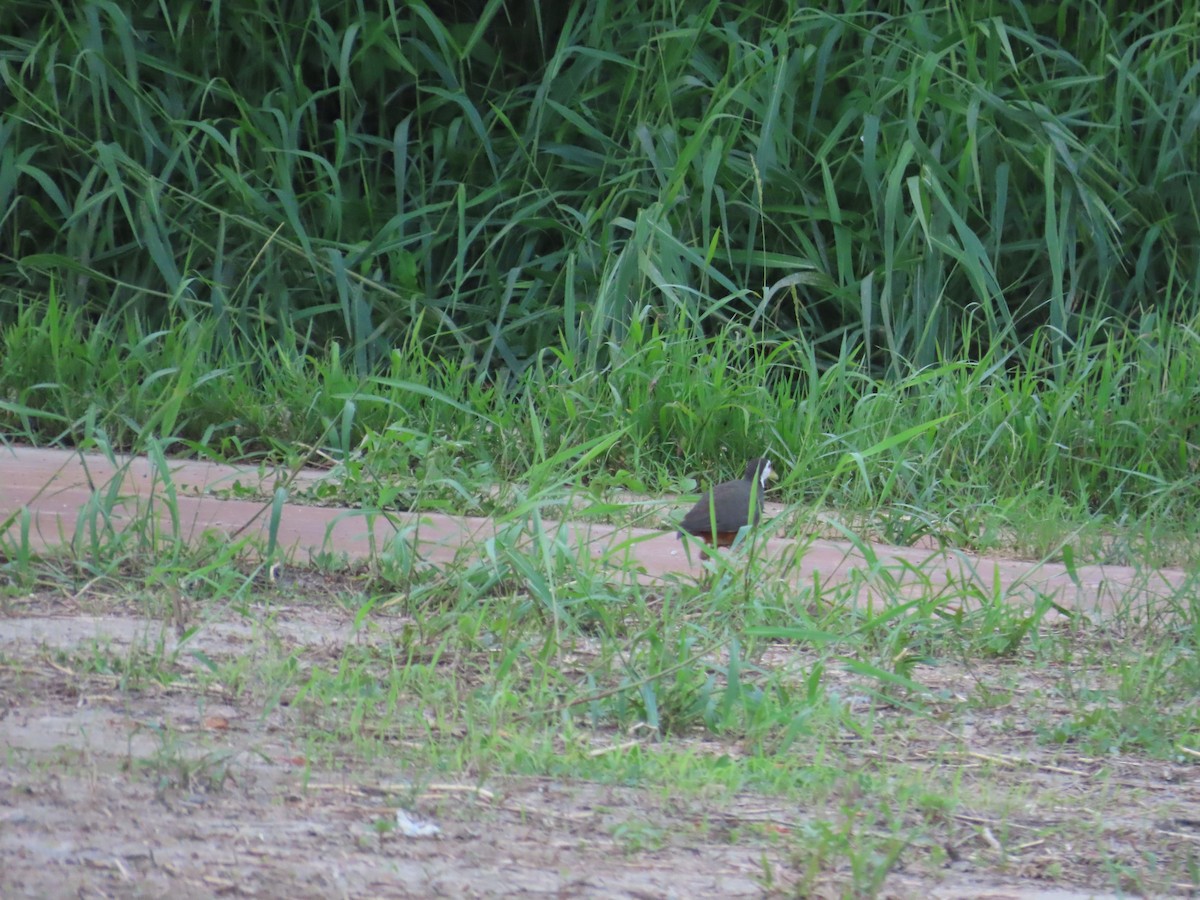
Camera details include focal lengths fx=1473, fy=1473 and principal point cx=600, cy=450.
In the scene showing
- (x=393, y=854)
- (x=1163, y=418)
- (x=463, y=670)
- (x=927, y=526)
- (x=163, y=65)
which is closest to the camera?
(x=393, y=854)

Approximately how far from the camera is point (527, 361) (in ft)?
17.7

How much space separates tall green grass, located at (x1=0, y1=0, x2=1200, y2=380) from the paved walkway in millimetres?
1341

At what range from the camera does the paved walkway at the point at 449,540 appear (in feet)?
10.3

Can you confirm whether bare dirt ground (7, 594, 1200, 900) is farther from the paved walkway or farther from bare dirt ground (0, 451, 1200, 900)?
the paved walkway

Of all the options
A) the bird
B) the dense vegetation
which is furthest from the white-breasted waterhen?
the dense vegetation

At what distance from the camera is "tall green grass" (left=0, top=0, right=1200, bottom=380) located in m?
5.23

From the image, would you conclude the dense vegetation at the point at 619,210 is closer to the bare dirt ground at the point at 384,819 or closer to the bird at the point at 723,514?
the bird at the point at 723,514

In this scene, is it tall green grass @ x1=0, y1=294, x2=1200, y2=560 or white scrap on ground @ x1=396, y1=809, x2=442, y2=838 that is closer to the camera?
white scrap on ground @ x1=396, y1=809, x2=442, y2=838

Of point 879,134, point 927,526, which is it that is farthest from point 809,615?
point 879,134

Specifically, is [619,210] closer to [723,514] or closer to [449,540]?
[723,514]

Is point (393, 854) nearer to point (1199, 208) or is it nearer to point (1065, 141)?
point (1065, 141)

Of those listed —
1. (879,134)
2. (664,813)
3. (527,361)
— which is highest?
(879,134)

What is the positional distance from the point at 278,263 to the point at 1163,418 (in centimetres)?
313

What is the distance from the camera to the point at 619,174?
5.69 metres
